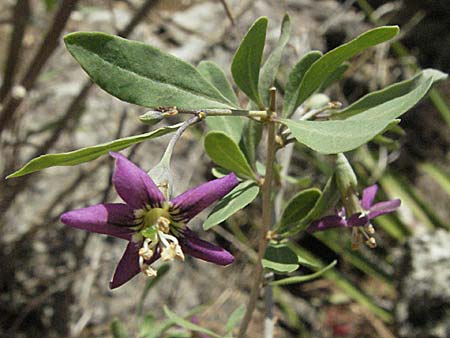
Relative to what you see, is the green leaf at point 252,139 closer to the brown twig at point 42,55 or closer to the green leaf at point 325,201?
the green leaf at point 325,201

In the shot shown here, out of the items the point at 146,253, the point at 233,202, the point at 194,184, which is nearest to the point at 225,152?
the point at 233,202

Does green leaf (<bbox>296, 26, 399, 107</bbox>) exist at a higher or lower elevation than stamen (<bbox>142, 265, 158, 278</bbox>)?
higher

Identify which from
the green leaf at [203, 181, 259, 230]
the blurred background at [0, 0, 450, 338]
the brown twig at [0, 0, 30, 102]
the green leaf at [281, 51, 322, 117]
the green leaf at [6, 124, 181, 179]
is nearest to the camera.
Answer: the green leaf at [6, 124, 181, 179]

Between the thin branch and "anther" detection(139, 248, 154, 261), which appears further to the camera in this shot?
the thin branch

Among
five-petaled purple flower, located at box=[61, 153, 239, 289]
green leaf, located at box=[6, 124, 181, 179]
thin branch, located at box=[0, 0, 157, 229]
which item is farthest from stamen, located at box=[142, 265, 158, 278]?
thin branch, located at box=[0, 0, 157, 229]

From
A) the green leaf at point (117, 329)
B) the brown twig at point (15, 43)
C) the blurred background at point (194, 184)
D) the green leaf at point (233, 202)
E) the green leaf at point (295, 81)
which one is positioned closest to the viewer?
the green leaf at point (233, 202)

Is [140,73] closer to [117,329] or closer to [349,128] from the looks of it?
[349,128]

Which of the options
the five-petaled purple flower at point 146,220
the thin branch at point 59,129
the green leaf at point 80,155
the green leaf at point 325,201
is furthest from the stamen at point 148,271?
the thin branch at point 59,129

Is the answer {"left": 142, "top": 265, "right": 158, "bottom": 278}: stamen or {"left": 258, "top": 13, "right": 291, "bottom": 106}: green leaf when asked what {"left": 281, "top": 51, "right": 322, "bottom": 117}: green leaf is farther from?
{"left": 142, "top": 265, "right": 158, "bottom": 278}: stamen
